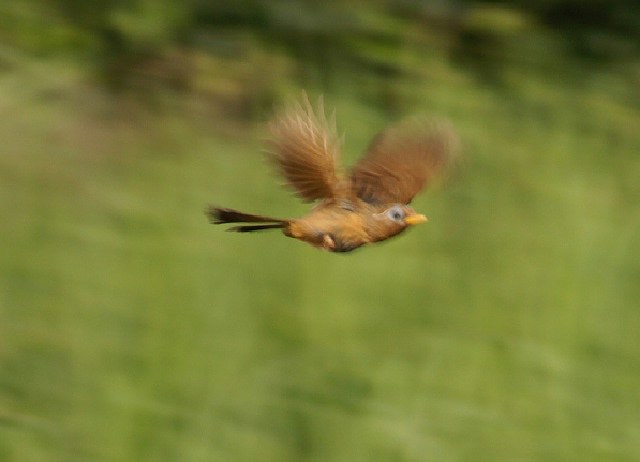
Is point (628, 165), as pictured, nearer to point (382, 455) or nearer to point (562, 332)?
point (562, 332)

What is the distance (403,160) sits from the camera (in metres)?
0.90

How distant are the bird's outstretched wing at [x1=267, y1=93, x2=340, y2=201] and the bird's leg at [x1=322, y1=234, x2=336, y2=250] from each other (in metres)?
0.06

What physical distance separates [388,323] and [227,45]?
2.70ft

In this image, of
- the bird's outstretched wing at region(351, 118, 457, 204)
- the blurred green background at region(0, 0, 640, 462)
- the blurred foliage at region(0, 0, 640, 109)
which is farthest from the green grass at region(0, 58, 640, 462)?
the bird's outstretched wing at region(351, 118, 457, 204)

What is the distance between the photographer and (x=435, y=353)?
2037 millimetres

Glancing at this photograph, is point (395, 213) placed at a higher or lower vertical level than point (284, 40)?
lower

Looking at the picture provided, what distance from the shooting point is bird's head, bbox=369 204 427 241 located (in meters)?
0.79

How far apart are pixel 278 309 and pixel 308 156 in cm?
115

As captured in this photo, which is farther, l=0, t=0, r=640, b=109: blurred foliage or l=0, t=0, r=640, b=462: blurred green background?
l=0, t=0, r=640, b=109: blurred foliage

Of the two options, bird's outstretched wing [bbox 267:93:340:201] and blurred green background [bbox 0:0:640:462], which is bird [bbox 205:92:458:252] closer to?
bird's outstretched wing [bbox 267:93:340:201]

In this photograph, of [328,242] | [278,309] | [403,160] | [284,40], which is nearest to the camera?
[328,242]

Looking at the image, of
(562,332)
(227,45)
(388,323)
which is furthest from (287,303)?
(227,45)


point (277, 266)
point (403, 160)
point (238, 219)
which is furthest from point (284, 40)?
point (238, 219)

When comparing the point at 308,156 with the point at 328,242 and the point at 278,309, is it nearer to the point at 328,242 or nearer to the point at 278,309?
the point at 328,242
